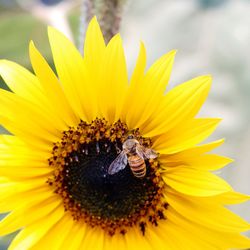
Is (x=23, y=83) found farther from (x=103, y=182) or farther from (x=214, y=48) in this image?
(x=214, y=48)

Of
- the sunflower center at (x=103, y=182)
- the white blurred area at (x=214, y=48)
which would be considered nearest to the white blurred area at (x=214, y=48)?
the white blurred area at (x=214, y=48)

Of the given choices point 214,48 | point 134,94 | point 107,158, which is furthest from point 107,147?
point 214,48

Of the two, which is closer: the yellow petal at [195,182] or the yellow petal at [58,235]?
the yellow petal at [195,182]

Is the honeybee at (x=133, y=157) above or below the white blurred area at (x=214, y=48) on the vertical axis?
below

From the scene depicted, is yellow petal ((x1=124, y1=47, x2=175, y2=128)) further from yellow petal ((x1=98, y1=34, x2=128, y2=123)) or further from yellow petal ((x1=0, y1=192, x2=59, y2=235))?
yellow petal ((x1=0, y1=192, x2=59, y2=235))

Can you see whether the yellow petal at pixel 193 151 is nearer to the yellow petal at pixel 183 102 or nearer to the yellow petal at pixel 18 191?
the yellow petal at pixel 183 102

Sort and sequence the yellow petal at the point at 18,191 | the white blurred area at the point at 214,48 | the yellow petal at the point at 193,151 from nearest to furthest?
the yellow petal at the point at 193,151, the yellow petal at the point at 18,191, the white blurred area at the point at 214,48

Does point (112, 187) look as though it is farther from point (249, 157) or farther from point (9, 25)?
point (9, 25)

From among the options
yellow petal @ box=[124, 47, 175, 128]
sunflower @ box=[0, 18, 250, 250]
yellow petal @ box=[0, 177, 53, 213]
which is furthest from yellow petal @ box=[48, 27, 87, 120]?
yellow petal @ box=[0, 177, 53, 213]
